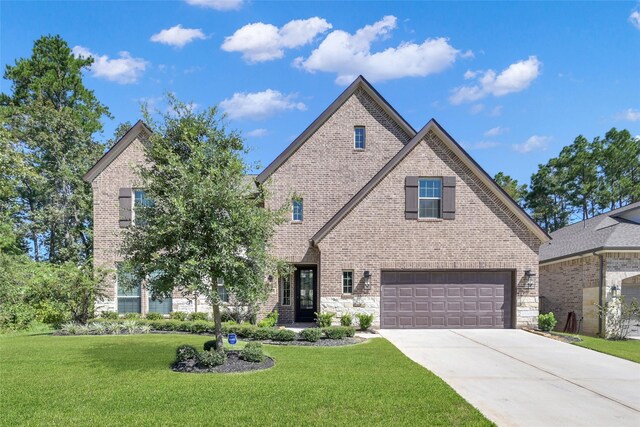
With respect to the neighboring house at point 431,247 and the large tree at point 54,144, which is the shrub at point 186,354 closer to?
the neighboring house at point 431,247

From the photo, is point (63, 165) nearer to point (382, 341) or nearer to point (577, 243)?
point (382, 341)

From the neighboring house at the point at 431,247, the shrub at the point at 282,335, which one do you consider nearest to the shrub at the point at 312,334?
the shrub at the point at 282,335

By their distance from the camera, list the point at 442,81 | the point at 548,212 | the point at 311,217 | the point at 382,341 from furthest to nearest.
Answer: the point at 548,212, the point at 311,217, the point at 442,81, the point at 382,341

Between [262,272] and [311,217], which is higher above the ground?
[311,217]

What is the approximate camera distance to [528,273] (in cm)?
1587

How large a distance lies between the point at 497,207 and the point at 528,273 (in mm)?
2624

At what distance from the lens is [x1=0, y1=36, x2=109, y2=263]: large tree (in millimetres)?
26625

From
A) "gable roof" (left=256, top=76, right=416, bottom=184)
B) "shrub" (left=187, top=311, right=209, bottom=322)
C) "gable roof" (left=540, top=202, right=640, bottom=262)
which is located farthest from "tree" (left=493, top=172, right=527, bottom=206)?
"shrub" (left=187, top=311, right=209, bottom=322)

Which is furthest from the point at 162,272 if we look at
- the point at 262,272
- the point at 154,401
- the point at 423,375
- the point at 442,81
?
the point at 442,81

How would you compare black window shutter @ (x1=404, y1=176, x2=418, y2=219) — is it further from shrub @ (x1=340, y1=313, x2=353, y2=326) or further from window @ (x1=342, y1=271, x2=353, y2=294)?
shrub @ (x1=340, y1=313, x2=353, y2=326)

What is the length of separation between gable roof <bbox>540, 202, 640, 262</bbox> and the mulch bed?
1292cm

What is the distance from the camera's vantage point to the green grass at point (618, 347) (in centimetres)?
1145

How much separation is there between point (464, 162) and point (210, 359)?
452 inches

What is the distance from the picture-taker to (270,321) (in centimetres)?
1577
